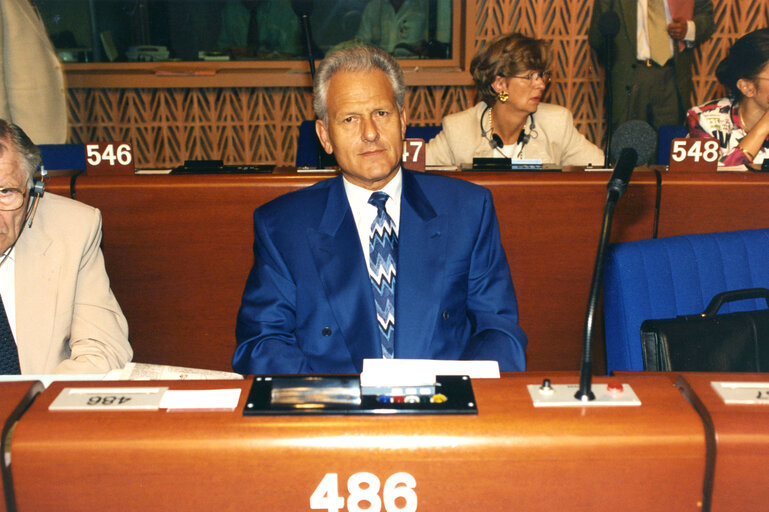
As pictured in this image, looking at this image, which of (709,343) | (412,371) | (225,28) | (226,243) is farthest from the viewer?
(225,28)

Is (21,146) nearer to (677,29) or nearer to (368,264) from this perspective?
(368,264)

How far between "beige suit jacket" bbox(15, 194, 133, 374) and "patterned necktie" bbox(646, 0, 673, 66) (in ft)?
14.5

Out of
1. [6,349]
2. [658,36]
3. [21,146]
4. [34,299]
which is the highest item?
[658,36]

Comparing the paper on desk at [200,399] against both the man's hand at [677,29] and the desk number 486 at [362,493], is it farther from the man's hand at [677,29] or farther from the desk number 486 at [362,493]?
the man's hand at [677,29]

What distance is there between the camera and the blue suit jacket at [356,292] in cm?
158

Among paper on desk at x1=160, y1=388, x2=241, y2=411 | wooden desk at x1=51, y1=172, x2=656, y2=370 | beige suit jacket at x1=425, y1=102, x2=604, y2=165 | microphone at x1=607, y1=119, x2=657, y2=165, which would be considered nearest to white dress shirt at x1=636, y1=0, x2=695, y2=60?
beige suit jacket at x1=425, y1=102, x2=604, y2=165

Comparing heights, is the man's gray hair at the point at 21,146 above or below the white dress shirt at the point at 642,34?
below

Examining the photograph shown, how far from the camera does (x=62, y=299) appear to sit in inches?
66.3

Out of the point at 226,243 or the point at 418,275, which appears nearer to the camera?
the point at 418,275

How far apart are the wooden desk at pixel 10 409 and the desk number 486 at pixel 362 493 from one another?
0.30m

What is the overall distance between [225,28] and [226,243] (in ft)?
13.4

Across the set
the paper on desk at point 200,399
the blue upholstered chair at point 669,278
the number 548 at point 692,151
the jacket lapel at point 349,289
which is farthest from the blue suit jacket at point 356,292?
the number 548 at point 692,151

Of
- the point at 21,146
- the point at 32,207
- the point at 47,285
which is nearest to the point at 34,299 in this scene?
the point at 47,285

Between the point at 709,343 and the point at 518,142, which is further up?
the point at 518,142
